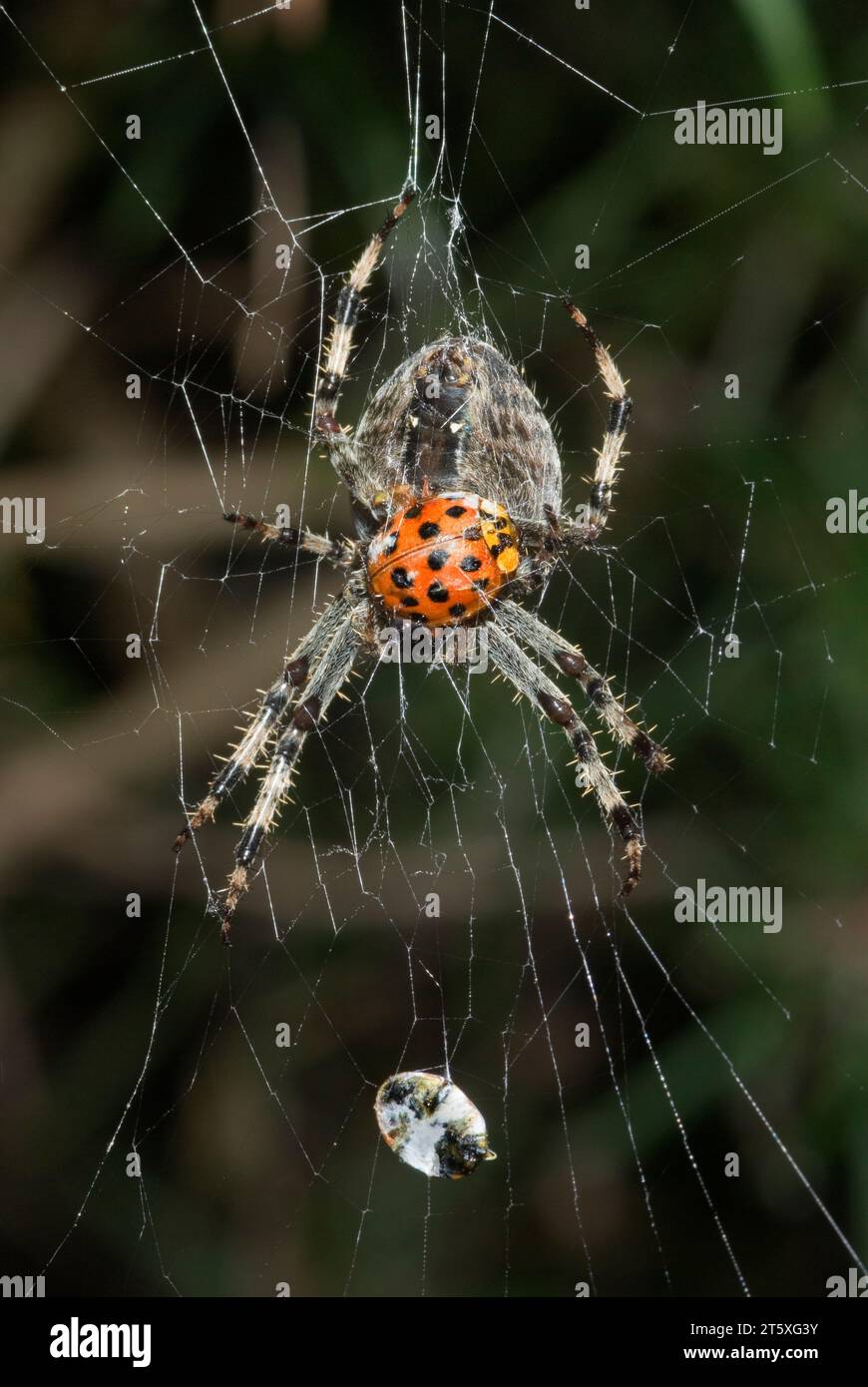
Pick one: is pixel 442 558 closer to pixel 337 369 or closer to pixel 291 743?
pixel 337 369

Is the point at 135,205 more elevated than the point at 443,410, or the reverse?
the point at 135,205

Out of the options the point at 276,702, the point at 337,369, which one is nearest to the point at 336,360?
the point at 337,369

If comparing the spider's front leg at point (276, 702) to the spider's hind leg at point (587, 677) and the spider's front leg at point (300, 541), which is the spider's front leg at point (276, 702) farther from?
the spider's hind leg at point (587, 677)

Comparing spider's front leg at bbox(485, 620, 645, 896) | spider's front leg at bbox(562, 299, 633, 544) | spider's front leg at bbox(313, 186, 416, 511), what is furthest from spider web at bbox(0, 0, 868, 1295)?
spider's front leg at bbox(562, 299, 633, 544)

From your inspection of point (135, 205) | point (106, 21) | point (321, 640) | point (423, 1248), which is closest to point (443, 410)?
point (321, 640)

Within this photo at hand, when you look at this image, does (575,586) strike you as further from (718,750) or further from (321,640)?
(321,640)

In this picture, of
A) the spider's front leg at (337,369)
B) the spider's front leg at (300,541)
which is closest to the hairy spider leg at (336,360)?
the spider's front leg at (337,369)
